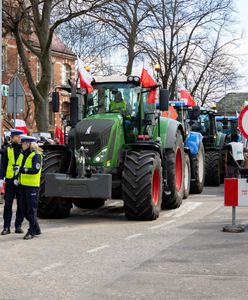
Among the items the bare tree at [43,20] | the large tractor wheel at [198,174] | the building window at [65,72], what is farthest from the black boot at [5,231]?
the building window at [65,72]

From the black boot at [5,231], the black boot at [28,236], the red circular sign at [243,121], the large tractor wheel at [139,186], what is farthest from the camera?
the large tractor wheel at [139,186]

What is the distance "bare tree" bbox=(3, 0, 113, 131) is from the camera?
2473 centimetres

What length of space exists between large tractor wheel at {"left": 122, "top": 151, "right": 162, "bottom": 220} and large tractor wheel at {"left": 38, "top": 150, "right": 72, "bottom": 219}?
1506 millimetres

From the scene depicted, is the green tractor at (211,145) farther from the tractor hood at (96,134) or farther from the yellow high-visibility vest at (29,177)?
the yellow high-visibility vest at (29,177)

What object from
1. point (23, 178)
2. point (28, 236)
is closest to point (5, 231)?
point (28, 236)

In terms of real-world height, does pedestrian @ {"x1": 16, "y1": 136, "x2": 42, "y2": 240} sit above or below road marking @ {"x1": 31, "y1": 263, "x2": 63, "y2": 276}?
above

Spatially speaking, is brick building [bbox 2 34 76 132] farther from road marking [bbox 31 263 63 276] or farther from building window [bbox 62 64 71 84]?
road marking [bbox 31 263 63 276]

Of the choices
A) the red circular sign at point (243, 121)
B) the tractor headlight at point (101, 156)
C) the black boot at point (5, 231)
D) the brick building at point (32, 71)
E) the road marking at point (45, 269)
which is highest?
the brick building at point (32, 71)

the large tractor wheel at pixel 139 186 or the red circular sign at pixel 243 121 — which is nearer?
the red circular sign at pixel 243 121

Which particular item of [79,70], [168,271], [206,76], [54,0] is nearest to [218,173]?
[79,70]

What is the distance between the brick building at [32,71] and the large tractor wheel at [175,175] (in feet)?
69.5

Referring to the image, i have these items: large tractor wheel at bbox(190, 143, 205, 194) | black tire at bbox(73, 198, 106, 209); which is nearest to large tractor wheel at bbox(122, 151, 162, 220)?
black tire at bbox(73, 198, 106, 209)

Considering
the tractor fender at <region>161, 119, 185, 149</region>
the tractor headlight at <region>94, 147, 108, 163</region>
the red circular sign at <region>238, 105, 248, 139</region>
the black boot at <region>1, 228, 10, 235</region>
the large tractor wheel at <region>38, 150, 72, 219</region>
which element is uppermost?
the red circular sign at <region>238, 105, 248, 139</region>

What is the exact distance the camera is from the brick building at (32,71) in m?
41.5
